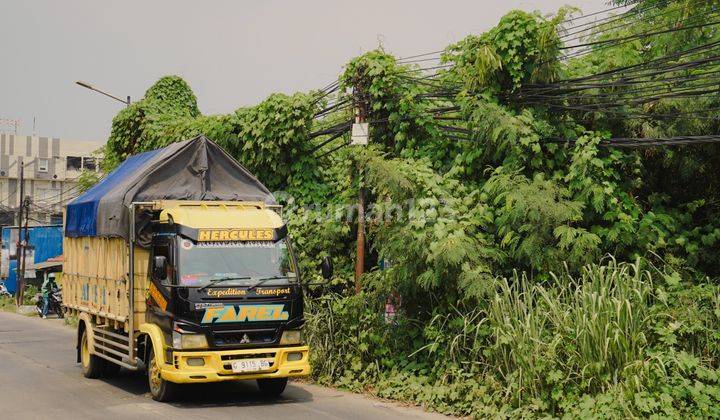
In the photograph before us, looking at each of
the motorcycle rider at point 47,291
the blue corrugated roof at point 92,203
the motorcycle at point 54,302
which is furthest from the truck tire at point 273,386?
the motorcycle rider at point 47,291

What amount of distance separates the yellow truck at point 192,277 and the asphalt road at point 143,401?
40 centimetres

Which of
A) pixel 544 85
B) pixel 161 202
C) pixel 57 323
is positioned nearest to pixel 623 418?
pixel 544 85

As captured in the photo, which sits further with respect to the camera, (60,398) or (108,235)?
(108,235)

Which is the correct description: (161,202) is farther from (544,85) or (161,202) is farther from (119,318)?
(544,85)

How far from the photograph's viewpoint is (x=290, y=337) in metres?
10.6

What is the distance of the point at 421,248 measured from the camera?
36.8 ft

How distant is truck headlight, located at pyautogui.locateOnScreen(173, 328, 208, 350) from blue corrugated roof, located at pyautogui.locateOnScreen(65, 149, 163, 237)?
11.6 feet

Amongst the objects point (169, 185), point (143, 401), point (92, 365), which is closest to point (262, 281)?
point (143, 401)

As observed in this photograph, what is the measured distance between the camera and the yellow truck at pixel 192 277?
33.4ft

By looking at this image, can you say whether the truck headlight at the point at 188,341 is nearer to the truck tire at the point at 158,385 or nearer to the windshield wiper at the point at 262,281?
the truck tire at the point at 158,385

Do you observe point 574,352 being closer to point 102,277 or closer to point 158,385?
point 158,385

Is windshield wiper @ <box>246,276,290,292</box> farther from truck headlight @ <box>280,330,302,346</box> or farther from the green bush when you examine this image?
the green bush

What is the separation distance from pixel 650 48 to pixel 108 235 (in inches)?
373

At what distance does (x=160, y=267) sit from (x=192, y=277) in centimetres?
45
